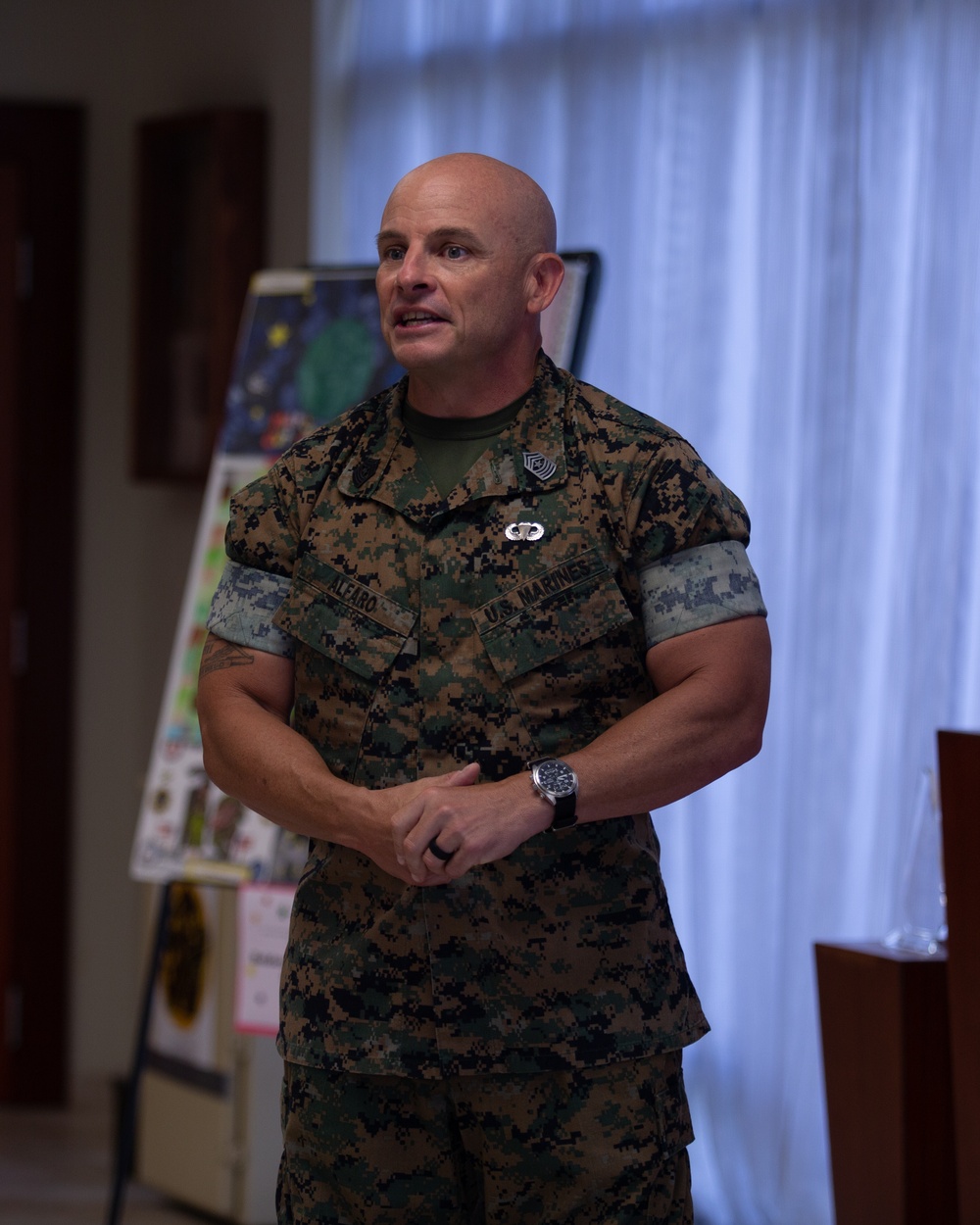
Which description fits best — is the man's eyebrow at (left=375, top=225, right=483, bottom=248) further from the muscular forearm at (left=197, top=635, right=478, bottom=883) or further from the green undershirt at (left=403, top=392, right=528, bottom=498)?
the muscular forearm at (left=197, top=635, right=478, bottom=883)

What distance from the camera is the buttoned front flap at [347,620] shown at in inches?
60.6

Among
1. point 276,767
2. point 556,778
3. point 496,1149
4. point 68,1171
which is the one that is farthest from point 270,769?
point 68,1171

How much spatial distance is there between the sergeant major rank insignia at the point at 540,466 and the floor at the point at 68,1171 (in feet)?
7.29

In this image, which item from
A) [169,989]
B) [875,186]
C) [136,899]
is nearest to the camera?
[875,186]

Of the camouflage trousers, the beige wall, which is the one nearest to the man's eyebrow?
the camouflage trousers

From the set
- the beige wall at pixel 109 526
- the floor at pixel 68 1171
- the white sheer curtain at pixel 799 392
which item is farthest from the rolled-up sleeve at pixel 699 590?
the beige wall at pixel 109 526

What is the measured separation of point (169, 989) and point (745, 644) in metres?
2.21

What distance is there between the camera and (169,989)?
11.1 ft

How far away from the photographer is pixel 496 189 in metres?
1.54

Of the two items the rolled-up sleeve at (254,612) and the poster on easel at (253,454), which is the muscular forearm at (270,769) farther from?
the poster on easel at (253,454)

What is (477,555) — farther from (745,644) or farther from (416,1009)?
(416,1009)

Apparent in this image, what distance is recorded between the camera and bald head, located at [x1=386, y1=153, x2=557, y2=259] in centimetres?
153

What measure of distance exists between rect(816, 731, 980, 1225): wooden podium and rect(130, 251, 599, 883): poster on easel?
3.25ft

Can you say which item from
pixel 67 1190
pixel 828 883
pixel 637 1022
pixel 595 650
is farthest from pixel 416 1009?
pixel 67 1190
